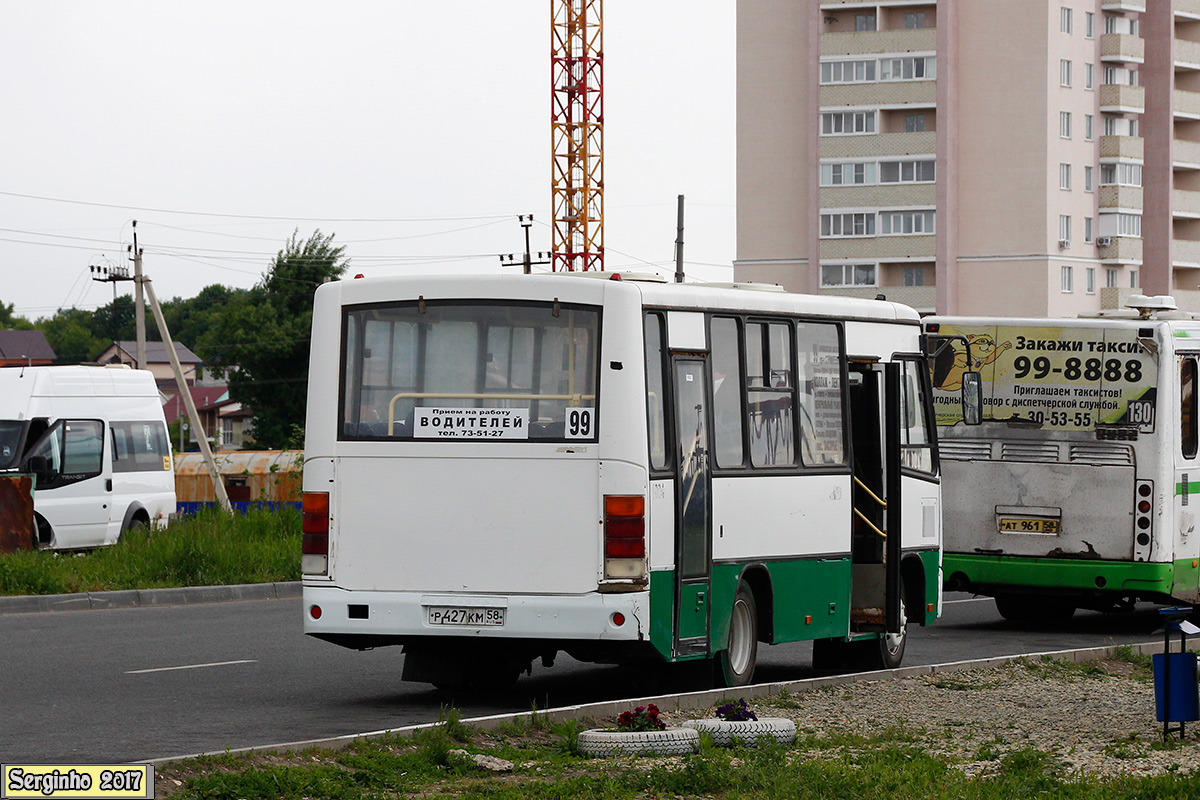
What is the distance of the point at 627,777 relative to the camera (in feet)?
28.8

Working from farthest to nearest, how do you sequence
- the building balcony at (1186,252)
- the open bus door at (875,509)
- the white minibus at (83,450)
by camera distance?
the building balcony at (1186,252) → the white minibus at (83,450) → the open bus door at (875,509)

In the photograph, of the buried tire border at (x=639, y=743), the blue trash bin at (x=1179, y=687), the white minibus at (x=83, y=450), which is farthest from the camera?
the white minibus at (x=83, y=450)

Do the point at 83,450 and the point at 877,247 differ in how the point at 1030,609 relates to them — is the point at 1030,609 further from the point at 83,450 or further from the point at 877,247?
the point at 877,247

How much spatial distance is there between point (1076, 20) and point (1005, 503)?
83.3 metres

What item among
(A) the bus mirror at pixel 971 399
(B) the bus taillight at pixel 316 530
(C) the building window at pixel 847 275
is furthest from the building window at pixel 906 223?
(B) the bus taillight at pixel 316 530

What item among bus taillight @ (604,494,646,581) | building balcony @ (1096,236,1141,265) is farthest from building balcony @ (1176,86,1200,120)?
bus taillight @ (604,494,646,581)

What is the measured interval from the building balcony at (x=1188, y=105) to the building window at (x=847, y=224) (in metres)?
18.4

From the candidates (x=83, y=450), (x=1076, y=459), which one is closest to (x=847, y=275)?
(x=83, y=450)

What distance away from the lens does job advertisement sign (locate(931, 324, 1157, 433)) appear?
62.9 ft

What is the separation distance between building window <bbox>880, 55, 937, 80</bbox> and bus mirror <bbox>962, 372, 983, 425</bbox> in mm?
84768

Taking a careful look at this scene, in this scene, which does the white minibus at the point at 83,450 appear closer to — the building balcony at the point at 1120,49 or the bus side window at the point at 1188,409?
the bus side window at the point at 1188,409

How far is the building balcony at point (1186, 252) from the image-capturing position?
105188 mm

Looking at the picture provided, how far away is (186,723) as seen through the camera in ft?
36.7

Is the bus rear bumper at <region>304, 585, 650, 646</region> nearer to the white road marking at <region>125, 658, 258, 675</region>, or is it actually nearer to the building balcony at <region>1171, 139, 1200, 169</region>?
the white road marking at <region>125, 658, 258, 675</region>
